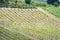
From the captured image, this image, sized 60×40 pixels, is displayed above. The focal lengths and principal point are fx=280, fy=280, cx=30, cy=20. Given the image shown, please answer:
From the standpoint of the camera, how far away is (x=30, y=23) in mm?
26484

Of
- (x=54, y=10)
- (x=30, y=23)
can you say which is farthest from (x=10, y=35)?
(x=54, y=10)

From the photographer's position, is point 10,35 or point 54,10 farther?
point 54,10

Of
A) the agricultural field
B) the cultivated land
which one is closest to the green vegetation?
the cultivated land

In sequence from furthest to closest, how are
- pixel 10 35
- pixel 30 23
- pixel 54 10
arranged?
1. pixel 54 10
2. pixel 30 23
3. pixel 10 35

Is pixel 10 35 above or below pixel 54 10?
above

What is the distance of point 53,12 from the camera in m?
31.8

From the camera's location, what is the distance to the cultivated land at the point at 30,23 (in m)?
→ 21.5

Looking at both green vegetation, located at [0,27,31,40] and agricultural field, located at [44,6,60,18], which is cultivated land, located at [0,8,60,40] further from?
agricultural field, located at [44,6,60,18]

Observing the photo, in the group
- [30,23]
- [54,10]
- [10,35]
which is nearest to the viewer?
[10,35]

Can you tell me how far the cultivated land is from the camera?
2153cm

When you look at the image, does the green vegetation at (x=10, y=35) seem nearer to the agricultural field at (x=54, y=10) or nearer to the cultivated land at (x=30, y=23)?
the cultivated land at (x=30, y=23)

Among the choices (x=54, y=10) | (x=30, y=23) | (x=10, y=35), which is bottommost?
(x=54, y=10)

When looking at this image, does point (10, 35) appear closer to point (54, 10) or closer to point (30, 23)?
point (30, 23)

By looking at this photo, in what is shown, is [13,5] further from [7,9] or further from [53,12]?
[53,12]
